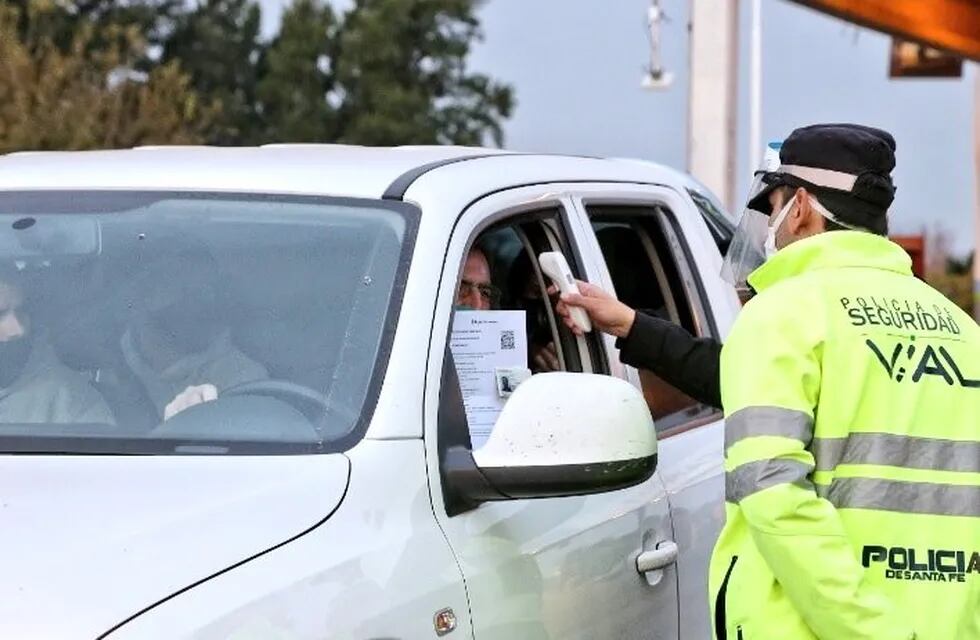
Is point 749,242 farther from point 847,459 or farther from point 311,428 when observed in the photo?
point 311,428

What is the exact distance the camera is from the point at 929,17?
1494cm

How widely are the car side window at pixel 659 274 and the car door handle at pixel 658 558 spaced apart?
78cm

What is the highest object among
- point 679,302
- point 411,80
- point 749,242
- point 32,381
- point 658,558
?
point 749,242

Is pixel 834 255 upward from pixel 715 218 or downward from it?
upward

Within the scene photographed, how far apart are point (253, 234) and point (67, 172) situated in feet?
1.78

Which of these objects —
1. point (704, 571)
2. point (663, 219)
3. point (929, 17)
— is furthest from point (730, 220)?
point (929, 17)

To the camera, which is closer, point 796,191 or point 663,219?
point 796,191

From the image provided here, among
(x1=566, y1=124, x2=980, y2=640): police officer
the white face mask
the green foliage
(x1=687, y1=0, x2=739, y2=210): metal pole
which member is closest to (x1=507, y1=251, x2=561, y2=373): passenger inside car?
the white face mask

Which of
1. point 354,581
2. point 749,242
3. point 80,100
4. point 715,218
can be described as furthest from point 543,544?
point 80,100

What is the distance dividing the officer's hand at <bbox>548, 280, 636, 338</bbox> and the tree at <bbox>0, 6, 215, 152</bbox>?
2661cm

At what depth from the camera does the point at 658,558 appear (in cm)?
396

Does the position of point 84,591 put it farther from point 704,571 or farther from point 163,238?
point 704,571

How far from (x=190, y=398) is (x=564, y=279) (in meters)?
1.10

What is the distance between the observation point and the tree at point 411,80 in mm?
54156
